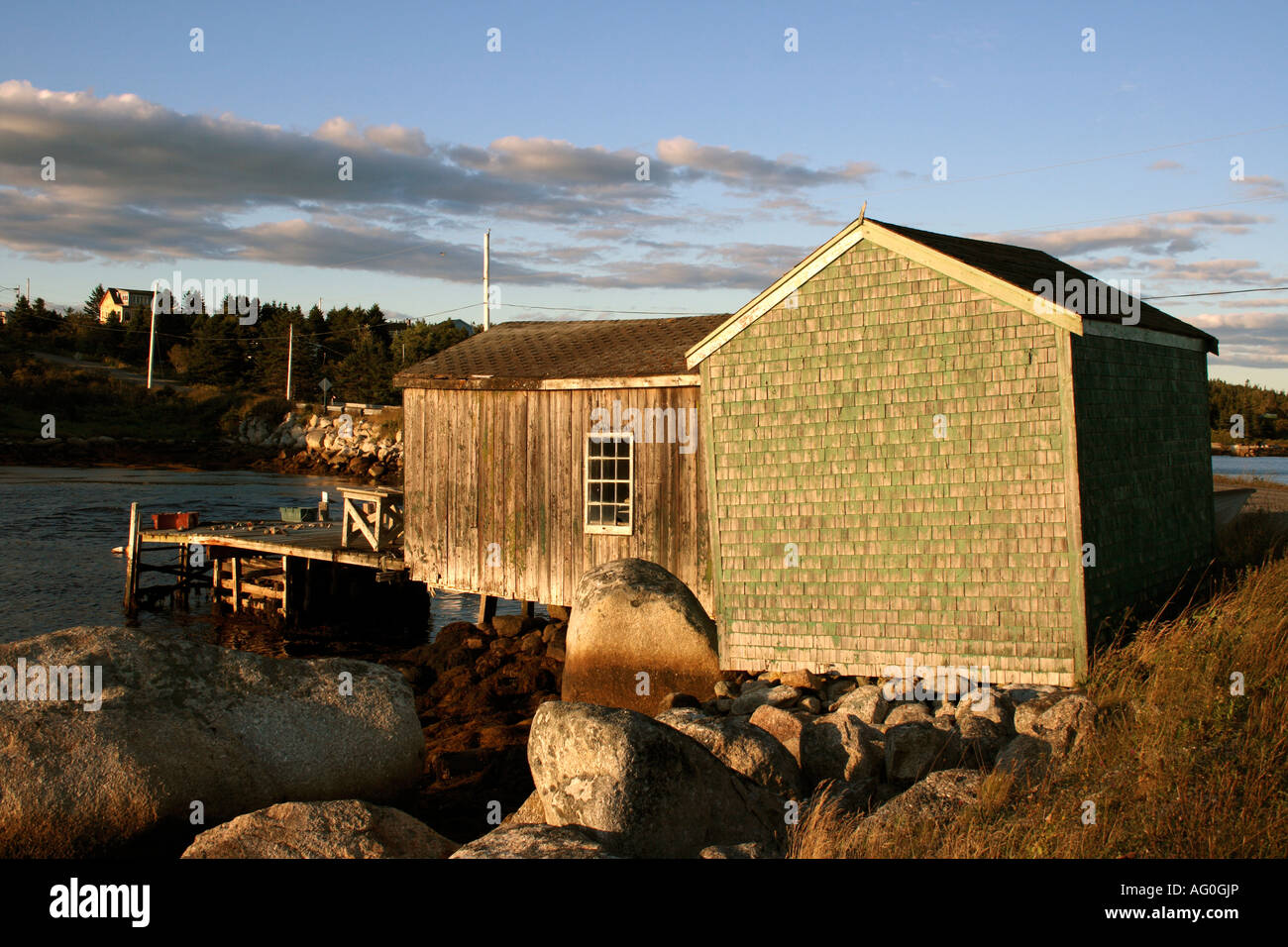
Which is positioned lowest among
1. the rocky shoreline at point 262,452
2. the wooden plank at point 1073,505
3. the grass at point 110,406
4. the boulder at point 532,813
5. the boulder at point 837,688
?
the boulder at point 532,813

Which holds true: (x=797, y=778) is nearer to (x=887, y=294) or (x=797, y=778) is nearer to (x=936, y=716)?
(x=936, y=716)

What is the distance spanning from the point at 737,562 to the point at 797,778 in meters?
4.24

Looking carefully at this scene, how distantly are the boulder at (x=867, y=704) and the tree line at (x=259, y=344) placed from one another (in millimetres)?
58953

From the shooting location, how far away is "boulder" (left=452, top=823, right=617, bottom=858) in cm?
614

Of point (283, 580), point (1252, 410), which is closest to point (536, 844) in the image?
point (283, 580)

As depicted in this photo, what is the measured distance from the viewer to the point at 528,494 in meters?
16.2

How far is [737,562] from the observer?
40.7 feet

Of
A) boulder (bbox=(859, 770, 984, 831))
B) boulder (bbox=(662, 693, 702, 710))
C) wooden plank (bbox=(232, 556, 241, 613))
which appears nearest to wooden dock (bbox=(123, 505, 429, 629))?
wooden plank (bbox=(232, 556, 241, 613))

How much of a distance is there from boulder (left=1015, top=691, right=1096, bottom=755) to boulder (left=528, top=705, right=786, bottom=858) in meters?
2.42

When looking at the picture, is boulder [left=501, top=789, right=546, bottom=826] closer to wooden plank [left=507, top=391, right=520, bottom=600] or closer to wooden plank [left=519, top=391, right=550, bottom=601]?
wooden plank [left=519, top=391, right=550, bottom=601]

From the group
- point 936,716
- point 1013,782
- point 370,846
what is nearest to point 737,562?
point 936,716

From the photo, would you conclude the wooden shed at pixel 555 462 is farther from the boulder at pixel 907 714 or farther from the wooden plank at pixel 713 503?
the boulder at pixel 907 714

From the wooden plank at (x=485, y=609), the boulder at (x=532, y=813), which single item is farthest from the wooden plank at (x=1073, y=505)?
the wooden plank at (x=485, y=609)

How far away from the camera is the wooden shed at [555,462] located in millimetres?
14820
